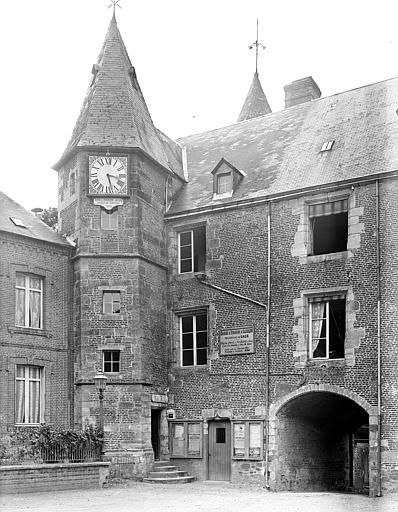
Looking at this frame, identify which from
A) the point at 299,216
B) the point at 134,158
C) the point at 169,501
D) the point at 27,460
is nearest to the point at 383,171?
the point at 299,216

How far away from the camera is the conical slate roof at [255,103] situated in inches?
1668

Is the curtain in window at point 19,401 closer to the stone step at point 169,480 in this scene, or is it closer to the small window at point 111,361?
the small window at point 111,361

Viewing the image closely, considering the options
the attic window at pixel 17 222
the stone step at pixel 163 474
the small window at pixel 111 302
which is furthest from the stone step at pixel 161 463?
the attic window at pixel 17 222

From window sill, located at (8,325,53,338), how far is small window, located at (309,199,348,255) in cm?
802

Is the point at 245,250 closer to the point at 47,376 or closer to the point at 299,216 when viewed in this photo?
the point at 299,216

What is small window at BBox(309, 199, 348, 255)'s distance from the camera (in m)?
23.0

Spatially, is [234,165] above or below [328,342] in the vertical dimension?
above

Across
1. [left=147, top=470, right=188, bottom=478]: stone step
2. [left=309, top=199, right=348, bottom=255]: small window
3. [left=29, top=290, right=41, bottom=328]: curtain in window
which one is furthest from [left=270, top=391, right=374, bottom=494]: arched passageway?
[left=29, top=290, right=41, bottom=328]: curtain in window

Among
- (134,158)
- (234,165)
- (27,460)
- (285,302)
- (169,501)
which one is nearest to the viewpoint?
(169,501)

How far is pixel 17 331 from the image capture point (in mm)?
22969

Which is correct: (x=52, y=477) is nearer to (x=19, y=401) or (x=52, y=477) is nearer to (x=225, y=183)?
(x=19, y=401)

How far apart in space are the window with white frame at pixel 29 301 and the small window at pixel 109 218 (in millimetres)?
2515

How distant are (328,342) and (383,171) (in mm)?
4903

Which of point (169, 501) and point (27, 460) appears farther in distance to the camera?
point (27, 460)
